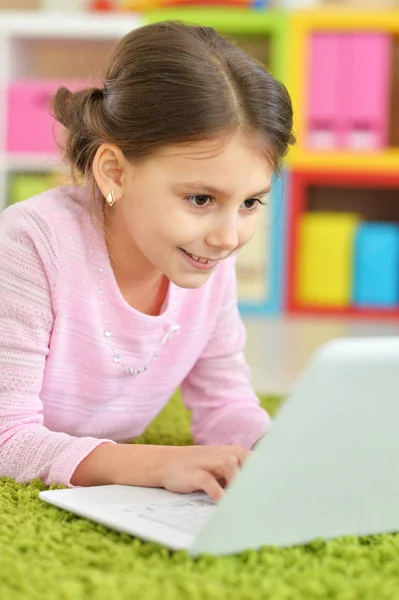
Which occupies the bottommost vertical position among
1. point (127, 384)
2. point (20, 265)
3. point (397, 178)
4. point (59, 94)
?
point (397, 178)

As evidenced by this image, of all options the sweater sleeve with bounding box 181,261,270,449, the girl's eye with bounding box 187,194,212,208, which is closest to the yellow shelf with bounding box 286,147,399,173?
the sweater sleeve with bounding box 181,261,270,449

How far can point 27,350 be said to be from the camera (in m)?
0.98

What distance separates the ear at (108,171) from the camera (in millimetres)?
971

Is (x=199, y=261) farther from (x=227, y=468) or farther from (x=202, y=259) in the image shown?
(x=227, y=468)

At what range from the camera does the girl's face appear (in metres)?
0.89

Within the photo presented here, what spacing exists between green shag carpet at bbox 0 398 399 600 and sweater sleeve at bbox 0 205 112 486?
12cm

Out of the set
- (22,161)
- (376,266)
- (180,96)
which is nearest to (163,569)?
(180,96)

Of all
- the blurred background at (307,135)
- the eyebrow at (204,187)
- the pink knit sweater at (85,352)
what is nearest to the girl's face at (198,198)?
the eyebrow at (204,187)

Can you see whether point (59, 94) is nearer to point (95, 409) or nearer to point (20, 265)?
point (20, 265)

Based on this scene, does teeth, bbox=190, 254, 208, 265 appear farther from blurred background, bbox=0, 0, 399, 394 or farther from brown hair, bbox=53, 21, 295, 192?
blurred background, bbox=0, 0, 399, 394

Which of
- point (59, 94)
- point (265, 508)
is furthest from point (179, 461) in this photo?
point (59, 94)

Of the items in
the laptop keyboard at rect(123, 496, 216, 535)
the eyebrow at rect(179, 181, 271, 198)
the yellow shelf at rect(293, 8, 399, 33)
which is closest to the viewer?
the laptop keyboard at rect(123, 496, 216, 535)

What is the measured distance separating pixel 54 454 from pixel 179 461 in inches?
5.9

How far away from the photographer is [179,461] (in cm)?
85
